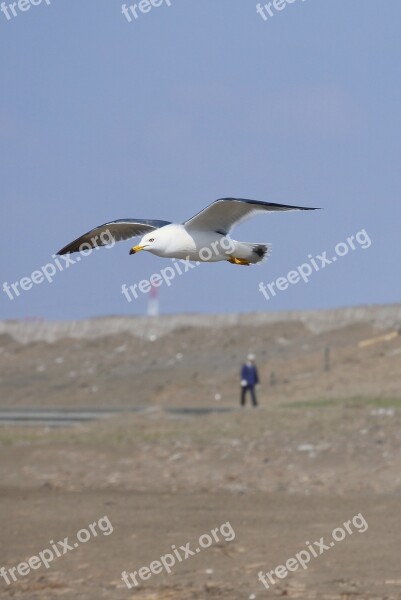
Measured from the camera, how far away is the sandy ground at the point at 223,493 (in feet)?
47.0

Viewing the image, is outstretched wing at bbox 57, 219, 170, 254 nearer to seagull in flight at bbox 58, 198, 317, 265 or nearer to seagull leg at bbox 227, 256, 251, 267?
seagull in flight at bbox 58, 198, 317, 265

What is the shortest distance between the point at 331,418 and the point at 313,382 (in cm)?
1151

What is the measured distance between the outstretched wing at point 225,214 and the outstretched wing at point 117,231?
20.2 inches

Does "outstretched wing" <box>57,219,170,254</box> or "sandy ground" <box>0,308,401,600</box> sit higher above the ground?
"outstretched wing" <box>57,219,170,254</box>

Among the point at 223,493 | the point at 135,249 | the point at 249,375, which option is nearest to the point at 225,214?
the point at 135,249

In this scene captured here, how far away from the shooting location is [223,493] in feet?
63.7

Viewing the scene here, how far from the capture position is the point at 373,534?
51.9ft

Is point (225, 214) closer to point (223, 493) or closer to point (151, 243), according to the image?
point (151, 243)

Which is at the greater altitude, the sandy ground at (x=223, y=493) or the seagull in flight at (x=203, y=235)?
the seagull in flight at (x=203, y=235)

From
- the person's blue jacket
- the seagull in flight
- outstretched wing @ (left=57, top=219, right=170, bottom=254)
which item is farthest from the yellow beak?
the person's blue jacket

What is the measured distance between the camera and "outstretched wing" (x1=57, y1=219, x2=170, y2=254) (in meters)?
9.52

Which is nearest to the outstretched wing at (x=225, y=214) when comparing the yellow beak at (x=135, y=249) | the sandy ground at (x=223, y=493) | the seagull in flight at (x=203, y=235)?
the seagull in flight at (x=203, y=235)

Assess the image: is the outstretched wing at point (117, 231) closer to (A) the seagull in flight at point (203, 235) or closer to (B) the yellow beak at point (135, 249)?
(A) the seagull in flight at point (203, 235)

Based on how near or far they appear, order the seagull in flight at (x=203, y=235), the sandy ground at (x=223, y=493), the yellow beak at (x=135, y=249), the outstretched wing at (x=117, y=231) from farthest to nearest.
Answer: the sandy ground at (x=223, y=493)
the outstretched wing at (x=117, y=231)
the yellow beak at (x=135, y=249)
the seagull in flight at (x=203, y=235)
